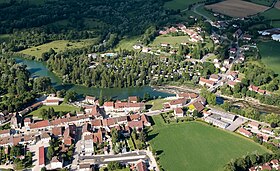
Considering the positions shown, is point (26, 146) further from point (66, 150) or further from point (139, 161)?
point (139, 161)

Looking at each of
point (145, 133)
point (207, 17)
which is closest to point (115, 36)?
point (207, 17)

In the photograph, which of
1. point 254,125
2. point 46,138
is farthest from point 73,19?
point 254,125

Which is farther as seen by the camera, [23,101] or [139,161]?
[23,101]

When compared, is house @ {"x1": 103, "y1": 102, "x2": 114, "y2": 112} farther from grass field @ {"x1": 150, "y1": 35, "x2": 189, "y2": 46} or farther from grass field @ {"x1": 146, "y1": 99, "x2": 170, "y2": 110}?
grass field @ {"x1": 150, "y1": 35, "x2": 189, "y2": 46}

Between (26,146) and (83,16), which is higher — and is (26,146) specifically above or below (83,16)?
below

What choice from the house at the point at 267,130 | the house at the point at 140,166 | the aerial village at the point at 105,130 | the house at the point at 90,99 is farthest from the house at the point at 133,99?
the house at the point at 267,130

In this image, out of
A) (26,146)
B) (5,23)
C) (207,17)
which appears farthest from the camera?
(207,17)

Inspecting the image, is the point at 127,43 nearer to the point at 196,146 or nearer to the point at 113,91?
the point at 113,91
